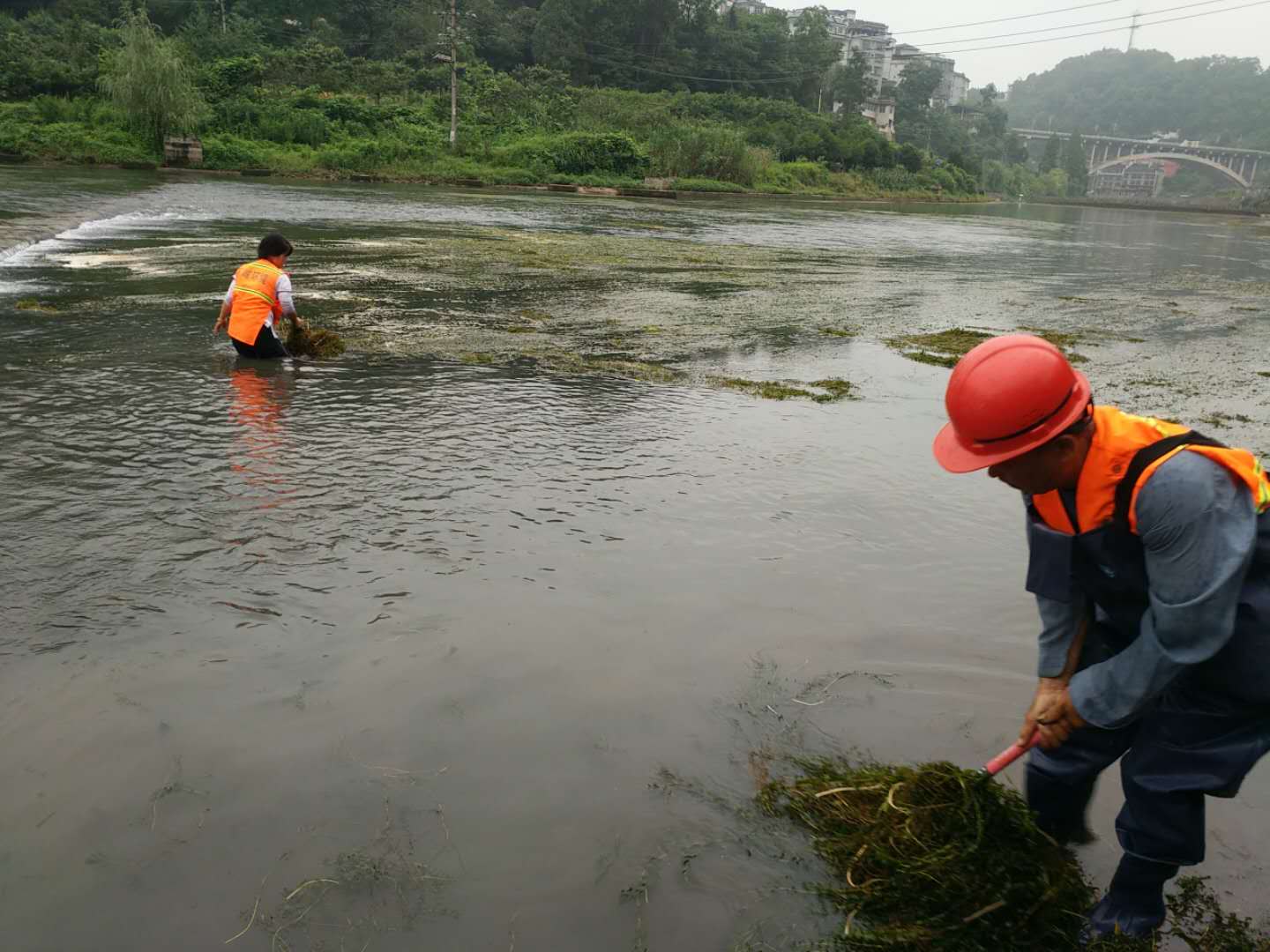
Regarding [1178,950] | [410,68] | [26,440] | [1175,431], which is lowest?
[1178,950]

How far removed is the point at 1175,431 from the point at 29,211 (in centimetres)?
2372

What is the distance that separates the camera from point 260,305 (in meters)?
8.06

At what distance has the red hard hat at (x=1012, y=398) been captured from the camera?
84.8 inches

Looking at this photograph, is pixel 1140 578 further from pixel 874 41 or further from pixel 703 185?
pixel 874 41

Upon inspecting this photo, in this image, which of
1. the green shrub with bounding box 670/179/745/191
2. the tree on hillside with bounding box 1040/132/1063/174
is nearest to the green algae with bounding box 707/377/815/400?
the green shrub with bounding box 670/179/745/191

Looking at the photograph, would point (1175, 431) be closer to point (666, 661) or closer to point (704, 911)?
point (704, 911)

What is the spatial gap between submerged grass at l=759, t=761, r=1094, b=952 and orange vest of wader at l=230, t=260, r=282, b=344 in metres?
6.87

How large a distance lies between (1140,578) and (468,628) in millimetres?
2558

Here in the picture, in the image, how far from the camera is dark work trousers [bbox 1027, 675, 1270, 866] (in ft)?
7.30

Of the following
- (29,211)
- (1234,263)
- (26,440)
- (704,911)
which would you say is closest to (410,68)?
(29,211)

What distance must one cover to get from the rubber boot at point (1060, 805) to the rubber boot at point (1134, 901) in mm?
306

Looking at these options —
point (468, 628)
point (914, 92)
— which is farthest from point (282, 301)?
point (914, 92)

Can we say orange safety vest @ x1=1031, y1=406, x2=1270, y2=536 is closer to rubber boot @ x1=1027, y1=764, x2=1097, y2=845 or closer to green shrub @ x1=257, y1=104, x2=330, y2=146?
rubber boot @ x1=1027, y1=764, x2=1097, y2=845

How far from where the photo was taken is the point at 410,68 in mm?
70000
